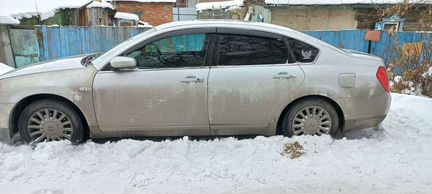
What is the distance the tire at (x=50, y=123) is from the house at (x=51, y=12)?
6865 mm

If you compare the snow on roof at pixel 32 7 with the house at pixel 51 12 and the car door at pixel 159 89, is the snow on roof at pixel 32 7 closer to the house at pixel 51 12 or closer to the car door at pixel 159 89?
the house at pixel 51 12

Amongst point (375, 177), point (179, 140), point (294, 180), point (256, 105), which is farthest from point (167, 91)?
point (375, 177)

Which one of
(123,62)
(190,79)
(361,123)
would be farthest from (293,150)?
(123,62)

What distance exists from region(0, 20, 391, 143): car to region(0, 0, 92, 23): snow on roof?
713 cm

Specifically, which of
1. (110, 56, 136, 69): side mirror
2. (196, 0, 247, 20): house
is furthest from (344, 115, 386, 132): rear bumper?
(196, 0, 247, 20): house

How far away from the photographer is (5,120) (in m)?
4.16

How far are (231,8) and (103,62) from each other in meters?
16.0

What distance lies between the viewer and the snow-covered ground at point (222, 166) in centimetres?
341

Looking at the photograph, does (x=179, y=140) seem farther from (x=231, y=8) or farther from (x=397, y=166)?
(x=231, y=8)

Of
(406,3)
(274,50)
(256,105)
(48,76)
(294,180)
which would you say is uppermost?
(406,3)

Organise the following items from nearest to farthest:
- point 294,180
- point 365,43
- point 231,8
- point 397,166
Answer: point 294,180 < point 397,166 < point 365,43 < point 231,8

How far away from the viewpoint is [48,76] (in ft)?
13.5

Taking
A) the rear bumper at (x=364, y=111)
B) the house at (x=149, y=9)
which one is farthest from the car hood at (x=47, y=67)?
the house at (x=149, y=9)

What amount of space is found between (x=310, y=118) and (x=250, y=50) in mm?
1148
